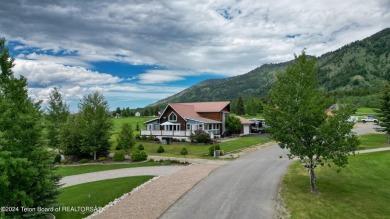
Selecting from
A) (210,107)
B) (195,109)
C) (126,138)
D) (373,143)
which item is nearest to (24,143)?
(126,138)

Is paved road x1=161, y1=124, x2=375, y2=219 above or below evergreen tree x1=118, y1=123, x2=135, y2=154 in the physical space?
below

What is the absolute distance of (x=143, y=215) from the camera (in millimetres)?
15383

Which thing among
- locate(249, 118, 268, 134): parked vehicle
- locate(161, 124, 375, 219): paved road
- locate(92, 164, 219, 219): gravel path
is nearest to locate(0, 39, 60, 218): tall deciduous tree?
locate(92, 164, 219, 219): gravel path

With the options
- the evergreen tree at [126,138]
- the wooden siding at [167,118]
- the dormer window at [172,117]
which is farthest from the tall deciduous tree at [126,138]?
the dormer window at [172,117]

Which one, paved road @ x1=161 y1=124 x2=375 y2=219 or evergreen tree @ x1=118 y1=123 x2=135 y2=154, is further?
evergreen tree @ x1=118 y1=123 x2=135 y2=154

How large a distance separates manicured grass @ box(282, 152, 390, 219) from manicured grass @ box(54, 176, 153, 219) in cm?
1128

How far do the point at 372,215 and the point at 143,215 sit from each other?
481 inches

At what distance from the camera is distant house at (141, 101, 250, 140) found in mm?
51688

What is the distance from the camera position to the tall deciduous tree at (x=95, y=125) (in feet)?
128

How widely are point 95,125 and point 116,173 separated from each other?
491 inches

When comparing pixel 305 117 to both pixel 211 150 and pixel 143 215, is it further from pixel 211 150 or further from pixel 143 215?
pixel 211 150

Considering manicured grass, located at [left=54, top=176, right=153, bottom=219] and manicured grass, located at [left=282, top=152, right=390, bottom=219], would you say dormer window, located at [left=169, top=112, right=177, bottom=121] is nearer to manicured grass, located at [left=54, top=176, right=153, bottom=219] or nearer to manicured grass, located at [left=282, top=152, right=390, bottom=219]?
manicured grass, located at [left=282, top=152, right=390, bottom=219]

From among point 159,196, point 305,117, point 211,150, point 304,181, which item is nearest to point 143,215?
point 159,196

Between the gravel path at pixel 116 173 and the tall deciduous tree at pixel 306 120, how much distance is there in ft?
39.9
